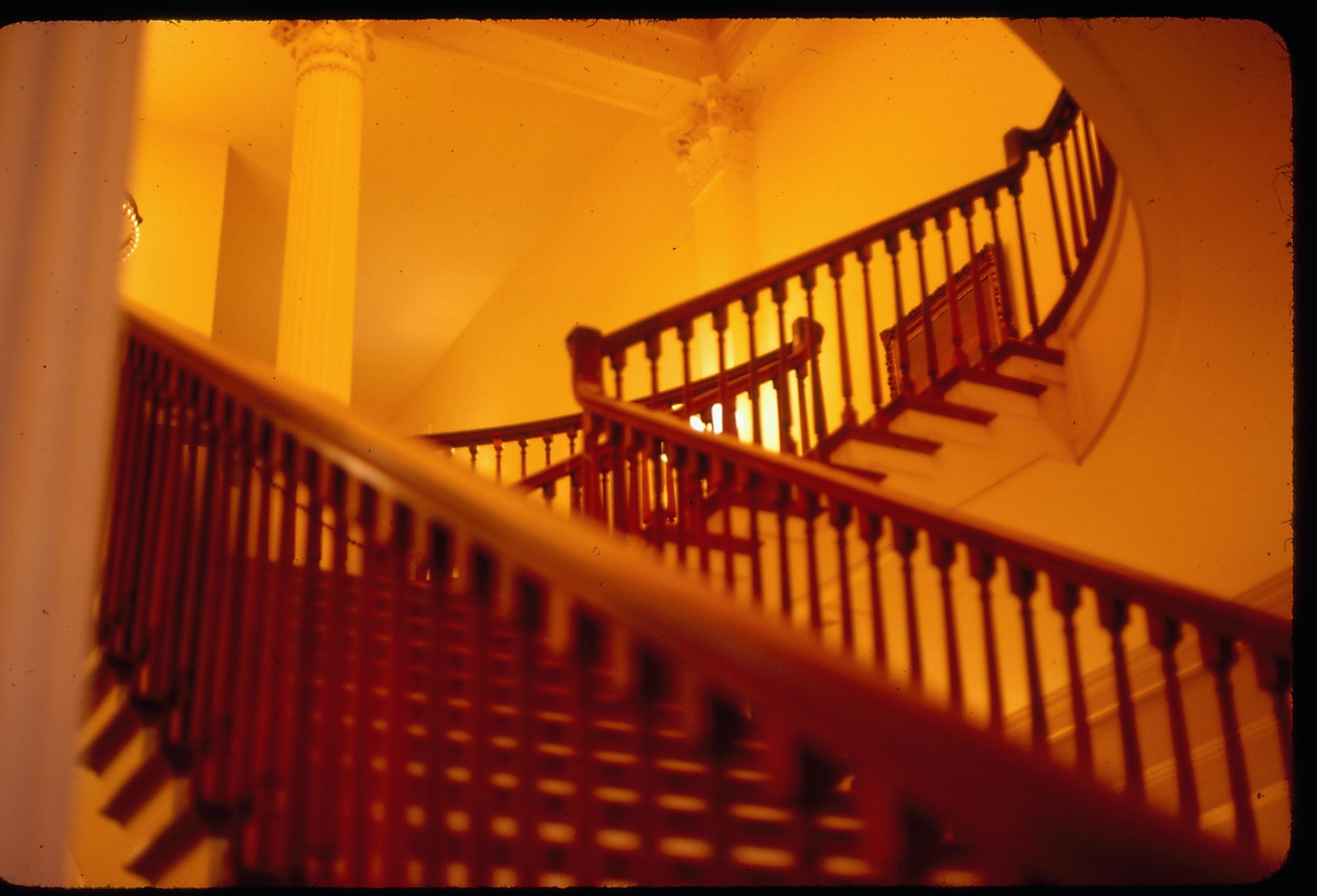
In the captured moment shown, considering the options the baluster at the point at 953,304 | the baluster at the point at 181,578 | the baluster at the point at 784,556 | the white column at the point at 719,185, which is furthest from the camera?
the white column at the point at 719,185

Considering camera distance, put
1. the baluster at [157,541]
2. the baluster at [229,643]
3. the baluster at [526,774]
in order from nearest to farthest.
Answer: the baluster at [526,774] < the baluster at [229,643] < the baluster at [157,541]

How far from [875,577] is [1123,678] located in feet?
2.30

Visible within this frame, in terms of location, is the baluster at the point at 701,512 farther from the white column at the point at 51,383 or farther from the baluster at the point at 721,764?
the white column at the point at 51,383

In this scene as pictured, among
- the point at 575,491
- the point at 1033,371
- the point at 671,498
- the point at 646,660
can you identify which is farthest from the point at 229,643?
the point at 1033,371

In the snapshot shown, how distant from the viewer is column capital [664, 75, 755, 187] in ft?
29.3

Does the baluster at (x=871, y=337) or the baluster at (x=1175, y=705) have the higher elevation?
the baluster at (x=871, y=337)

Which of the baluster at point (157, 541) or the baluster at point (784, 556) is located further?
the baluster at point (784, 556)

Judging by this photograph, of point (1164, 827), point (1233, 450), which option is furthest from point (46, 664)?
point (1233, 450)

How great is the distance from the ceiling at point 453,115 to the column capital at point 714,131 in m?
0.16

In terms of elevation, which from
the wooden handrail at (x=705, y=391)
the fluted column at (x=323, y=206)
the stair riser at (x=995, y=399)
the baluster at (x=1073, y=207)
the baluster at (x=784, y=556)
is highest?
the fluted column at (x=323, y=206)

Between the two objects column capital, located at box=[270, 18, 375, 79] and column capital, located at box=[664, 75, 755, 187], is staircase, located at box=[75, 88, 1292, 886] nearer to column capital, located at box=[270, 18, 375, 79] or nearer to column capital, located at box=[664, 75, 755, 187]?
column capital, located at box=[270, 18, 375, 79]

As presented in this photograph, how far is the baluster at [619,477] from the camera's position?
4059 millimetres

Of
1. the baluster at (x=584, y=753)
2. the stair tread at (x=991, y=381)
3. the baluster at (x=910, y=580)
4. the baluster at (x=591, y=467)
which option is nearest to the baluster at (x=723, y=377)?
the baluster at (x=591, y=467)

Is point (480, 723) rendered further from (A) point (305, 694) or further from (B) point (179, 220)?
(B) point (179, 220)
